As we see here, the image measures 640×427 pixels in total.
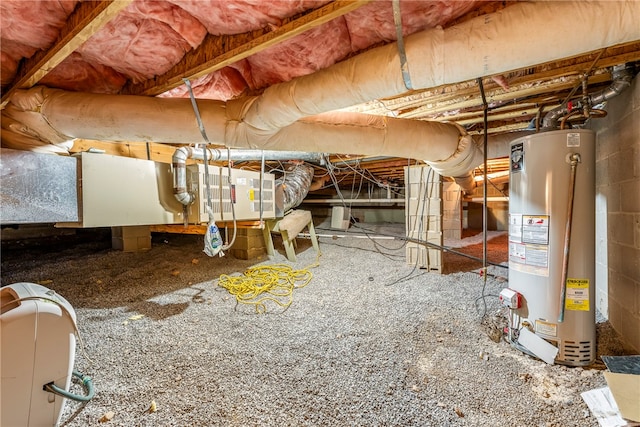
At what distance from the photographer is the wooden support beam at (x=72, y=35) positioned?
2.85ft

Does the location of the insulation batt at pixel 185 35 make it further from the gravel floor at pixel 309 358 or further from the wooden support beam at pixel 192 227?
the wooden support beam at pixel 192 227

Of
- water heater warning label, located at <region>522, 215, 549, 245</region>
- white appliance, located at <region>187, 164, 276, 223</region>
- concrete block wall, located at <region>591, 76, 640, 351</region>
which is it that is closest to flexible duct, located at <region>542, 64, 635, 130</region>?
concrete block wall, located at <region>591, 76, 640, 351</region>

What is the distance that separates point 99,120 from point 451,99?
6.81 ft

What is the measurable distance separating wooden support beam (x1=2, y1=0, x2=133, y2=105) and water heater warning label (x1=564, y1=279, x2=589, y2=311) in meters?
2.30

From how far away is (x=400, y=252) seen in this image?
3.84 meters

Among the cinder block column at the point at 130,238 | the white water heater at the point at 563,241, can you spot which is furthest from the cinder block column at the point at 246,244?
the white water heater at the point at 563,241

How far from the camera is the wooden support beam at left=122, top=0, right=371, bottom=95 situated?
35.2 inches

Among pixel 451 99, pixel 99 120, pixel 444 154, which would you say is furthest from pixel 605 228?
pixel 99 120

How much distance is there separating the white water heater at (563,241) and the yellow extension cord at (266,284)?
1.78m

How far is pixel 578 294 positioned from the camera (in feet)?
4.78

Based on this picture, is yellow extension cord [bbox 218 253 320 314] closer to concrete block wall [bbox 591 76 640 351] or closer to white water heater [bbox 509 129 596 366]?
white water heater [bbox 509 129 596 366]

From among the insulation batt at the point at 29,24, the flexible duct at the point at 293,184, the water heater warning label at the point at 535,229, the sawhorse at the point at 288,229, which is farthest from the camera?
the flexible duct at the point at 293,184

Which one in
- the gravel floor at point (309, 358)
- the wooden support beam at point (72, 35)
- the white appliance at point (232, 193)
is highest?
the wooden support beam at point (72, 35)

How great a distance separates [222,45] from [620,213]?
2442mm
